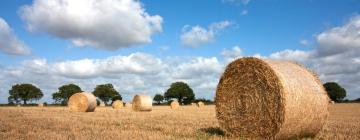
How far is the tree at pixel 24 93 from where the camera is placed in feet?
261

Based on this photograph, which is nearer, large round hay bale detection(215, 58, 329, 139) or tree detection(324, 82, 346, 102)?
large round hay bale detection(215, 58, 329, 139)

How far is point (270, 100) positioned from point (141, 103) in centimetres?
1881

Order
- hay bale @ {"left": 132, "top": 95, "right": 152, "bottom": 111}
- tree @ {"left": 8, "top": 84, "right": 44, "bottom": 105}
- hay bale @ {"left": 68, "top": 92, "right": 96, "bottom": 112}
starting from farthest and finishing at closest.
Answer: tree @ {"left": 8, "top": 84, "right": 44, "bottom": 105}
hay bale @ {"left": 132, "top": 95, "right": 152, "bottom": 111}
hay bale @ {"left": 68, "top": 92, "right": 96, "bottom": 112}

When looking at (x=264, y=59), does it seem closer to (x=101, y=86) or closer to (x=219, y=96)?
(x=219, y=96)

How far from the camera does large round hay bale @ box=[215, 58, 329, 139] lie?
9.25 meters

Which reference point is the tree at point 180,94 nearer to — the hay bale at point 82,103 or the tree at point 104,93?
the tree at point 104,93

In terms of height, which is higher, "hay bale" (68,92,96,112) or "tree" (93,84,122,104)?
"tree" (93,84,122,104)

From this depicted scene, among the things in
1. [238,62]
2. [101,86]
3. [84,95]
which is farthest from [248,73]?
[101,86]

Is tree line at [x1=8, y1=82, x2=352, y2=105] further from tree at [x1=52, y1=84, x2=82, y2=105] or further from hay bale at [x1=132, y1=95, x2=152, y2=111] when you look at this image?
hay bale at [x1=132, y1=95, x2=152, y2=111]

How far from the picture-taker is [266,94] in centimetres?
972

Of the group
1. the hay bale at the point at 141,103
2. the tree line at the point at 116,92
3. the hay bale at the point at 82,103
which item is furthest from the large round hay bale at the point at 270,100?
the tree line at the point at 116,92

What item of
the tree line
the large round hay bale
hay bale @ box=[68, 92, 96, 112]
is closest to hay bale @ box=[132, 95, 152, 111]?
hay bale @ box=[68, 92, 96, 112]

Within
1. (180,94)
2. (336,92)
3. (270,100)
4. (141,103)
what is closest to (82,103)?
(141,103)

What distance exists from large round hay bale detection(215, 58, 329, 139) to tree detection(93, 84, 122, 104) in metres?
75.4
